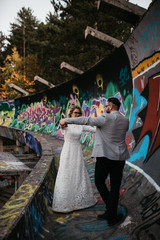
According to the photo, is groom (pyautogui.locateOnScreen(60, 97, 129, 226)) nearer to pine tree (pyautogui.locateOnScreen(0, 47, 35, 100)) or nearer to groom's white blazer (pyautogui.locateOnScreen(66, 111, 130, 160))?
groom's white blazer (pyautogui.locateOnScreen(66, 111, 130, 160))

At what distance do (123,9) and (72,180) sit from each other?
386cm

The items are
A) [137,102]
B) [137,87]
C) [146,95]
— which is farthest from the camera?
[137,87]

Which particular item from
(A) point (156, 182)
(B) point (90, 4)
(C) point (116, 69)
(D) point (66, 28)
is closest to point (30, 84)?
(D) point (66, 28)

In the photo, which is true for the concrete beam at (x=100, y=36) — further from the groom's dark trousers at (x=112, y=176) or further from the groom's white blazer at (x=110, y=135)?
the groom's dark trousers at (x=112, y=176)

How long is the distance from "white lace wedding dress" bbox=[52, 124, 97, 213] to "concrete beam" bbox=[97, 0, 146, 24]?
115 inches

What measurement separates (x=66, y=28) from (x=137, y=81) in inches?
661

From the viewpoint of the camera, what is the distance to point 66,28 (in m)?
20.0

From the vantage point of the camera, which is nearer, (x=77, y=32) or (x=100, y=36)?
(x=100, y=36)

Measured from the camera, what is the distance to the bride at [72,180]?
11.5 ft

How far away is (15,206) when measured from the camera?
2381 mm

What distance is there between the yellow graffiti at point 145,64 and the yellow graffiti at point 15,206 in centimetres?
348

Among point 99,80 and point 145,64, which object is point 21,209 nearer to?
point 145,64

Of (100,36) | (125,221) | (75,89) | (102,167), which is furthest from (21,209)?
(75,89)

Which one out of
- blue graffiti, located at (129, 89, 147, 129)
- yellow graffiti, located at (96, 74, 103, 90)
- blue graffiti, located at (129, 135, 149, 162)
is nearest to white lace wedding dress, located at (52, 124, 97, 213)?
blue graffiti, located at (129, 135, 149, 162)
